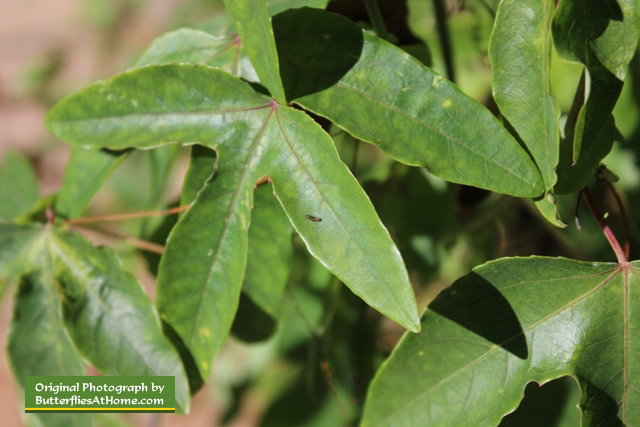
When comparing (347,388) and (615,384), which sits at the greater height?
(615,384)

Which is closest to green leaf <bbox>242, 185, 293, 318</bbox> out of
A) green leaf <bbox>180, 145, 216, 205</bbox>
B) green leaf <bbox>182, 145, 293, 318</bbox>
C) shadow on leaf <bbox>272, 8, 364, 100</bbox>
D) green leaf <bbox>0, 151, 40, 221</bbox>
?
green leaf <bbox>182, 145, 293, 318</bbox>

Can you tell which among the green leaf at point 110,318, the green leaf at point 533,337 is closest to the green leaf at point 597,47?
the green leaf at point 533,337

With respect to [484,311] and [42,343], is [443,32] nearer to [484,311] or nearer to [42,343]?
[484,311]

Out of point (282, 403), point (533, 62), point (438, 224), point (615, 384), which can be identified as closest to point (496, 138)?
point (533, 62)

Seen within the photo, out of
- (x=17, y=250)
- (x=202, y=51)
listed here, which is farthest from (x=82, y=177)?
(x=202, y=51)

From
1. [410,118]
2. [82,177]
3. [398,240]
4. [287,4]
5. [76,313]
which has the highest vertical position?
[287,4]

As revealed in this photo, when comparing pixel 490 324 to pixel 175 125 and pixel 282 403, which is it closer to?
pixel 175 125
